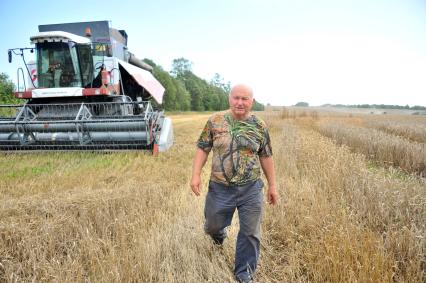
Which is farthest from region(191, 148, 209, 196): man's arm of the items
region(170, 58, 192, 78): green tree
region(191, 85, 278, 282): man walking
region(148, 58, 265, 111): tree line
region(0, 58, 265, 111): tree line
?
region(170, 58, 192, 78): green tree

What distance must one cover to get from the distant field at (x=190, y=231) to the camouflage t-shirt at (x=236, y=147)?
2.43 ft

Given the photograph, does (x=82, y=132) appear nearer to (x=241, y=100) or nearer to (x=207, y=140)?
(x=207, y=140)

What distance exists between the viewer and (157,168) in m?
5.98

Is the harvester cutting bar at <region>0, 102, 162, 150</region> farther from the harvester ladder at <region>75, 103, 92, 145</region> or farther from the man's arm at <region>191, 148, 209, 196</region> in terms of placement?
the man's arm at <region>191, 148, 209, 196</region>

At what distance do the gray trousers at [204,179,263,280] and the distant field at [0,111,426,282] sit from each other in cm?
17

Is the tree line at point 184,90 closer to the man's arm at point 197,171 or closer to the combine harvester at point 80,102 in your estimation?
the combine harvester at point 80,102

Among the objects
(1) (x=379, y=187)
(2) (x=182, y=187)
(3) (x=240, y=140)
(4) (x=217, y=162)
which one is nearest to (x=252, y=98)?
(3) (x=240, y=140)

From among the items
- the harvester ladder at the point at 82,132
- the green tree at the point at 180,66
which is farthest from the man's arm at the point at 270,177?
the green tree at the point at 180,66

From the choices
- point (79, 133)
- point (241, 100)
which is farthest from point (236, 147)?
point (79, 133)

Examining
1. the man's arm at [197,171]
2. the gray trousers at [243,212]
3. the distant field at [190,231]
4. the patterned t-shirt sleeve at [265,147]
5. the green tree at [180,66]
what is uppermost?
the green tree at [180,66]

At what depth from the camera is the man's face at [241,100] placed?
2346mm

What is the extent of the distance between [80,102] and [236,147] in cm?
779

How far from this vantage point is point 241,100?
2.35 metres

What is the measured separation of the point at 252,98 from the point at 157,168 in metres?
3.90
